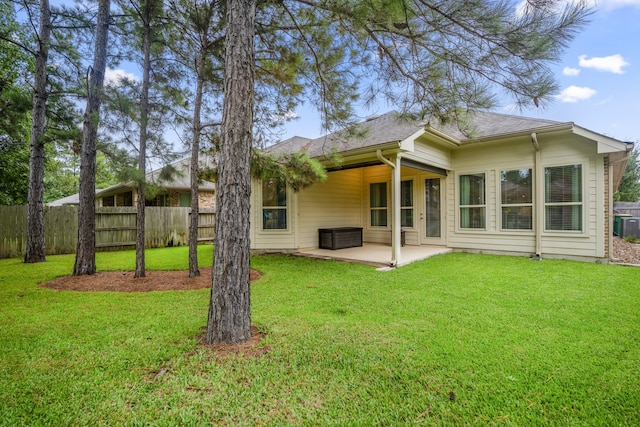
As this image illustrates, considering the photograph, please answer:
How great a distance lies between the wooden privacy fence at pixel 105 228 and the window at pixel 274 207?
15.6 feet

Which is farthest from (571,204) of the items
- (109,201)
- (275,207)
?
(109,201)

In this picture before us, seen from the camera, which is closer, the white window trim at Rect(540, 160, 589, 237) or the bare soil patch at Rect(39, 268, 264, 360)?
the bare soil patch at Rect(39, 268, 264, 360)

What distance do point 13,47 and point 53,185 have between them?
2239 cm

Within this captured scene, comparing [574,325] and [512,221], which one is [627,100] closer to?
[512,221]

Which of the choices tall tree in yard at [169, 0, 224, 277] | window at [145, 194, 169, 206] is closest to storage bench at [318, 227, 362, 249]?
tall tree in yard at [169, 0, 224, 277]

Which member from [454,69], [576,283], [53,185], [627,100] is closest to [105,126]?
[454,69]

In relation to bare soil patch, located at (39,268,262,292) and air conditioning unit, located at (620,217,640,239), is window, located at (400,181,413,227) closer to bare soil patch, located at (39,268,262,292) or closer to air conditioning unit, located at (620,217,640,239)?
bare soil patch, located at (39,268,262,292)

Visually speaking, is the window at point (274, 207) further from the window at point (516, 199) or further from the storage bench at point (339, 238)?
the window at point (516, 199)

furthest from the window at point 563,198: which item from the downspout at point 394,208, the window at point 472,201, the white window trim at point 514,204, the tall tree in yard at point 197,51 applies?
the tall tree in yard at point 197,51

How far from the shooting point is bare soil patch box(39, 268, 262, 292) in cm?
477

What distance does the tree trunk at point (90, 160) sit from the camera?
564 cm

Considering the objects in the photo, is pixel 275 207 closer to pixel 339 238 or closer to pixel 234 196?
pixel 339 238

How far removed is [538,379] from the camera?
2.10m

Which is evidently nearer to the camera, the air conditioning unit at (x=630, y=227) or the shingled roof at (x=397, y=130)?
the shingled roof at (x=397, y=130)
